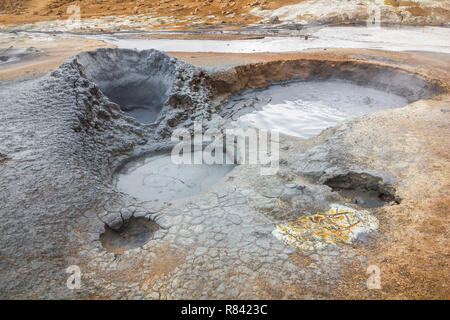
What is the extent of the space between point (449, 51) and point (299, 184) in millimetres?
7701

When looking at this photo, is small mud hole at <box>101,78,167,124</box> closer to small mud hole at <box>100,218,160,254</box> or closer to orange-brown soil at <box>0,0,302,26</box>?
small mud hole at <box>100,218,160,254</box>

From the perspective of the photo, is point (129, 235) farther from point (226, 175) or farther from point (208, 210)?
point (226, 175)

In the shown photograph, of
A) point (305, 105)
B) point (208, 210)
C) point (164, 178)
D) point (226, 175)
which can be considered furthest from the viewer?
point (305, 105)

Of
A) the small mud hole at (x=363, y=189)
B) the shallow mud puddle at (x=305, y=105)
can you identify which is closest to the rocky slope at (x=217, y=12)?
the shallow mud puddle at (x=305, y=105)

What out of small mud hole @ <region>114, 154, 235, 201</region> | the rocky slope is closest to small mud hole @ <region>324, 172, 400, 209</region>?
small mud hole @ <region>114, 154, 235, 201</region>

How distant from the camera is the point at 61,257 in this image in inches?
91.4

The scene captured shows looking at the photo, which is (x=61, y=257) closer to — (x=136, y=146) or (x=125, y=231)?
(x=125, y=231)

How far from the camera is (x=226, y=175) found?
12.0 ft

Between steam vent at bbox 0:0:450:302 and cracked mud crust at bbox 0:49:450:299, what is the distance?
1 cm

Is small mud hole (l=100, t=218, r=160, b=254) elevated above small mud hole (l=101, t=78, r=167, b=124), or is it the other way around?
small mud hole (l=101, t=78, r=167, b=124)

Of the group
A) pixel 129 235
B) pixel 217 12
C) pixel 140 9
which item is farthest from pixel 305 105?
pixel 140 9

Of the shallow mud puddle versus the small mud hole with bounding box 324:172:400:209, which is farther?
the shallow mud puddle

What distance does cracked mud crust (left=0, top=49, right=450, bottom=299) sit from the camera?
208cm

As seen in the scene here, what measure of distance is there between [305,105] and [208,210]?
406cm
